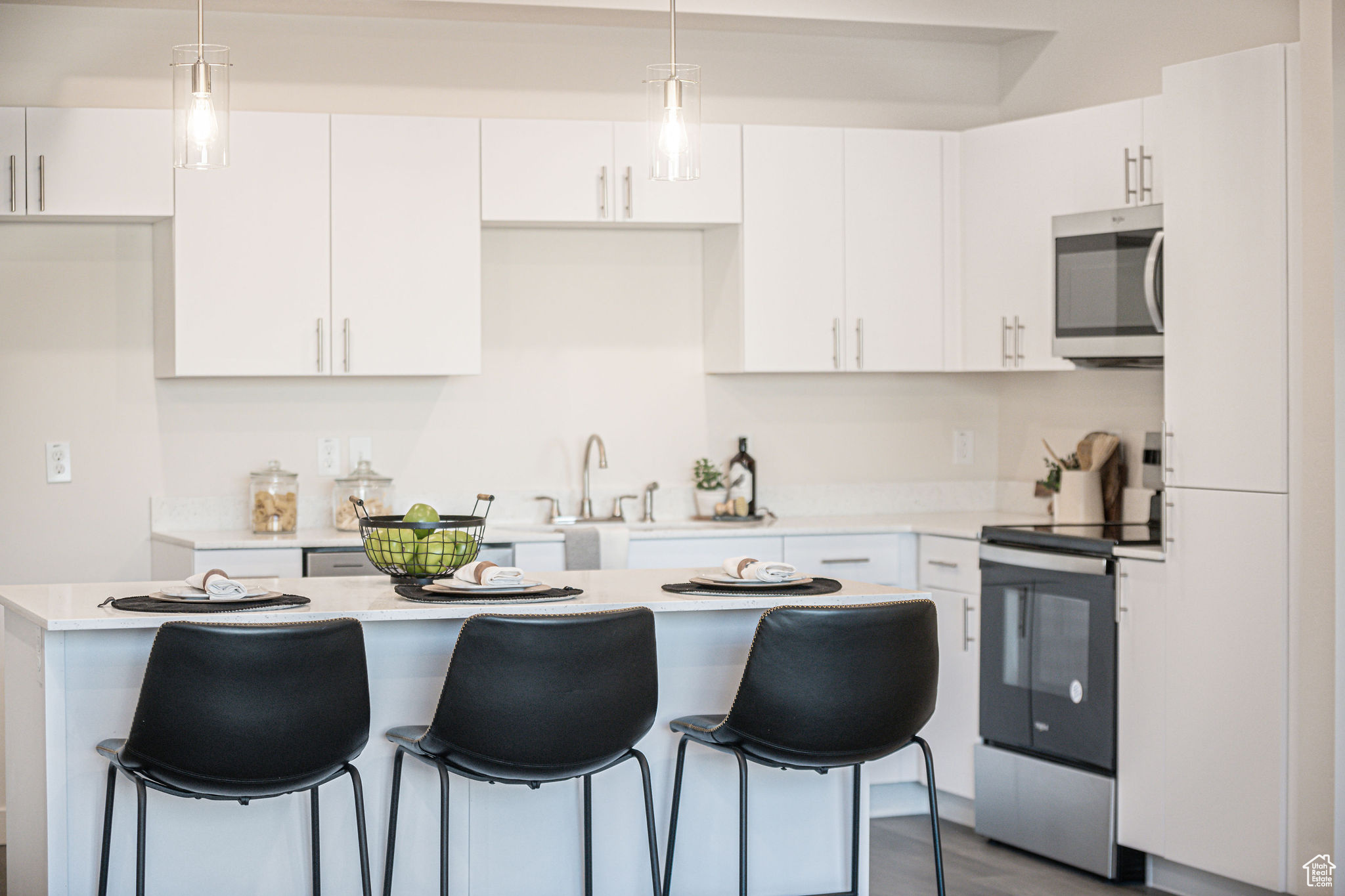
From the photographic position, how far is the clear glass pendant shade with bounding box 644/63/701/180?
2.95m

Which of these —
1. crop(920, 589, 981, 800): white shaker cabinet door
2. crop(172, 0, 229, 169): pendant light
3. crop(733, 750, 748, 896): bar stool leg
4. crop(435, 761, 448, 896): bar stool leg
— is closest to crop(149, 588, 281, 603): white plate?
crop(435, 761, 448, 896): bar stool leg

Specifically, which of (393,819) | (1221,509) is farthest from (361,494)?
(1221,509)

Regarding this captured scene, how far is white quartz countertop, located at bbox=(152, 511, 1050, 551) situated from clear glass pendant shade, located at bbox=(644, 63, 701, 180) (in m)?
1.63

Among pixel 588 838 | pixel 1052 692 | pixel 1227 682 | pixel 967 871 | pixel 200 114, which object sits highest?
pixel 200 114

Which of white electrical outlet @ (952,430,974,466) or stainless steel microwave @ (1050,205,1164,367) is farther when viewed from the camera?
white electrical outlet @ (952,430,974,466)

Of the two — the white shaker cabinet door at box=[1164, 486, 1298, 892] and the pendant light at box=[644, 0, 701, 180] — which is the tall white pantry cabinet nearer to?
the white shaker cabinet door at box=[1164, 486, 1298, 892]

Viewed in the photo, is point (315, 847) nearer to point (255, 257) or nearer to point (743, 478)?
point (255, 257)

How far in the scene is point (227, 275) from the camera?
4223mm

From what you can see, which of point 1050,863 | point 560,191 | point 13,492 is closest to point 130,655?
point 13,492

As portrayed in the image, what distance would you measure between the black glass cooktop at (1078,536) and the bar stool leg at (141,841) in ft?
8.41

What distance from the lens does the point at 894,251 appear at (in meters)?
4.74

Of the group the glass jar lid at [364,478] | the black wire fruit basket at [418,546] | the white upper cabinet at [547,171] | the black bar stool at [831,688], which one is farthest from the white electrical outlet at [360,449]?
the black bar stool at [831,688]

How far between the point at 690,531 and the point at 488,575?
1629mm

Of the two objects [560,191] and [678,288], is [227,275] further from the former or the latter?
[678,288]
